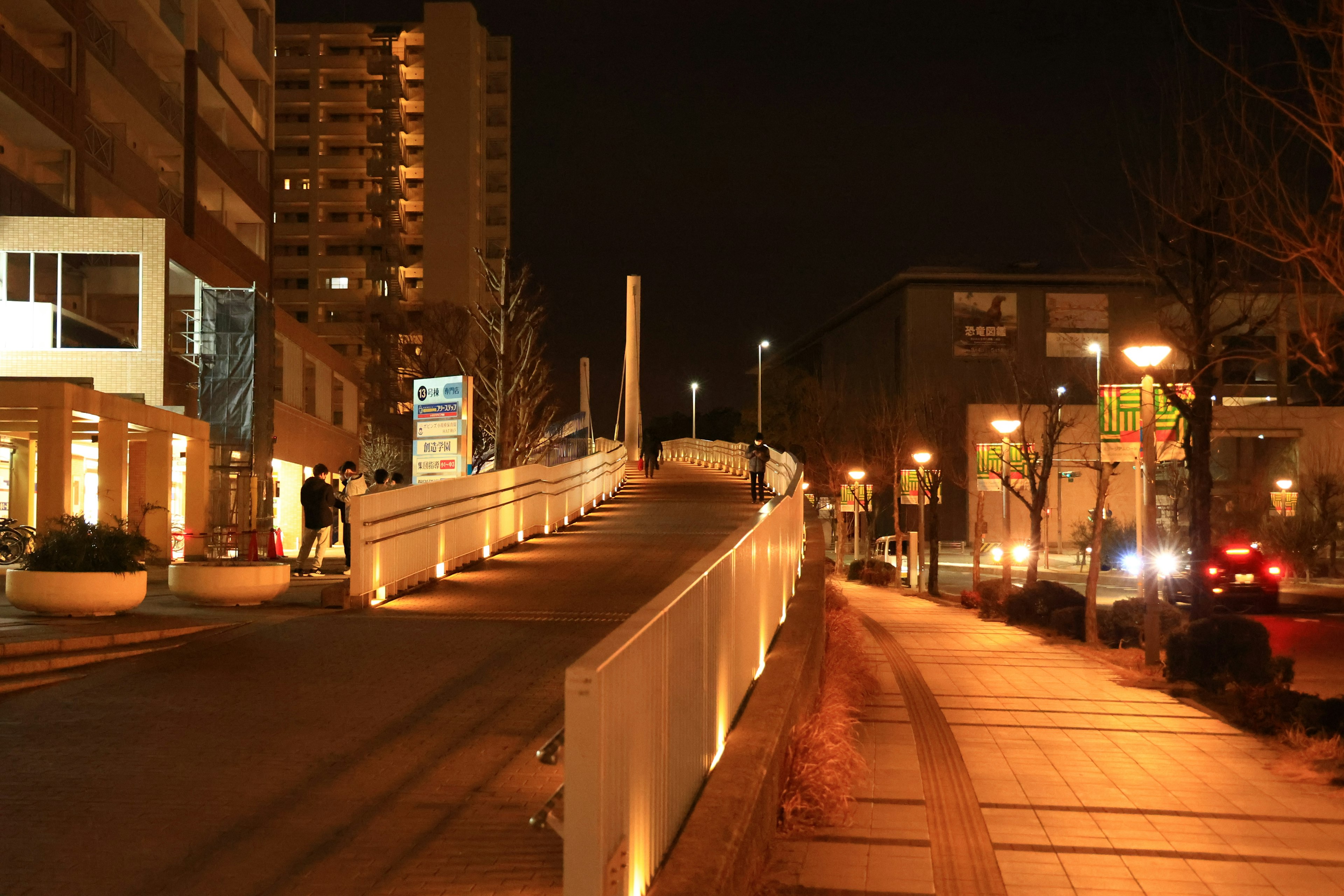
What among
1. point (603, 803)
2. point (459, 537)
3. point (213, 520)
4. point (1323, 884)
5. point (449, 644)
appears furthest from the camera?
point (213, 520)

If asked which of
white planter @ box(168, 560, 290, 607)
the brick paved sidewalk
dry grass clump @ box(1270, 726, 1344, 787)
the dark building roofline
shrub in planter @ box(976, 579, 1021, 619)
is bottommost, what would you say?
shrub in planter @ box(976, 579, 1021, 619)

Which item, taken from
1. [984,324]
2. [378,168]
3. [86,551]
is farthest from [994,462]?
[378,168]

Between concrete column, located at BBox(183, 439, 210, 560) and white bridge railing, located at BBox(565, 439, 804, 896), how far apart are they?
61.8 feet

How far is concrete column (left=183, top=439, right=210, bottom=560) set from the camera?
2456cm

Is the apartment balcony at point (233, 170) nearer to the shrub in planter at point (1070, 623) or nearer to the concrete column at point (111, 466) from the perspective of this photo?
the concrete column at point (111, 466)

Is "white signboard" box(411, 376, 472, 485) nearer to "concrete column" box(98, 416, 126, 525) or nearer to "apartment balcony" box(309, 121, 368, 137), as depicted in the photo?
"concrete column" box(98, 416, 126, 525)

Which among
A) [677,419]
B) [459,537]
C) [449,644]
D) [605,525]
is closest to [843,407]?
[677,419]

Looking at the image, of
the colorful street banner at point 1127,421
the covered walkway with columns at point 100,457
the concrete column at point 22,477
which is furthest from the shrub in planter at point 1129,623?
the concrete column at point 22,477

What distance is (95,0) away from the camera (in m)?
32.9

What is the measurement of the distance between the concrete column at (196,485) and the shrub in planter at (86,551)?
13093 millimetres

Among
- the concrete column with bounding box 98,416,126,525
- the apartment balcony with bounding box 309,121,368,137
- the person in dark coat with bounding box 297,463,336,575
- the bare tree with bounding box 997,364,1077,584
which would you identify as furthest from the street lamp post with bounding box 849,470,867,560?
the apartment balcony with bounding box 309,121,368,137

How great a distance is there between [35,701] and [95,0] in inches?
1191

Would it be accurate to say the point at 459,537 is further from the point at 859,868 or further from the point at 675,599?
the point at 675,599

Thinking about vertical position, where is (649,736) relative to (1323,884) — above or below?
above
